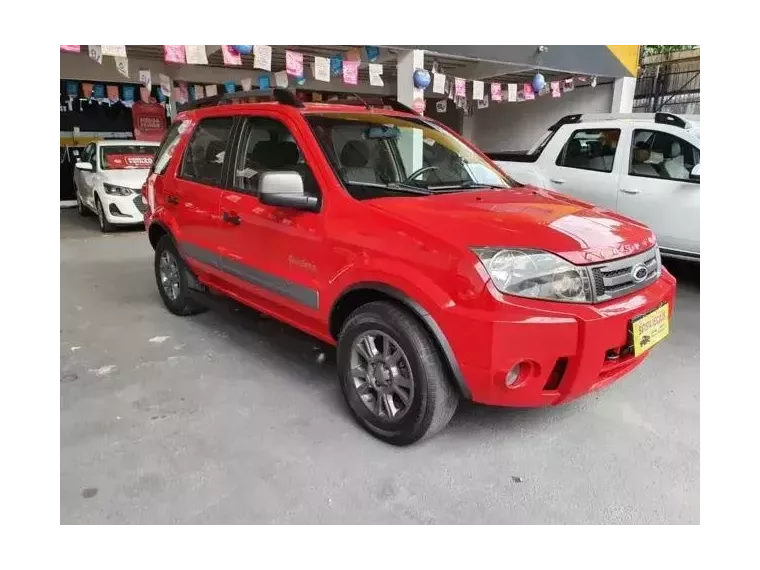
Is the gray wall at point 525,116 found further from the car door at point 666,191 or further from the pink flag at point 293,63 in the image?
the pink flag at point 293,63

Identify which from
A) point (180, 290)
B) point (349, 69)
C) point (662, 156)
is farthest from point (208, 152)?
point (662, 156)

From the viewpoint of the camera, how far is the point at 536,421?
2.92 metres

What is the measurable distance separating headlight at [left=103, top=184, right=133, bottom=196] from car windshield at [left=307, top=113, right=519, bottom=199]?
20.8ft

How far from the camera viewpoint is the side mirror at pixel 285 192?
2.68 metres

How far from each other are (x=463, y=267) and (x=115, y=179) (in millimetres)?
7862

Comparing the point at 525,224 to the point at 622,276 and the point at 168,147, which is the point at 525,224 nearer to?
the point at 622,276

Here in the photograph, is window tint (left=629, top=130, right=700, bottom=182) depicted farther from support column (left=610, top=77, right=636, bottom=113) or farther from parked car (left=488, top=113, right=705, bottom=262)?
support column (left=610, top=77, right=636, bottom=113)

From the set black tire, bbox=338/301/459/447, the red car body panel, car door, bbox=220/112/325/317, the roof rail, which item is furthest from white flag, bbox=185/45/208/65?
black tire, bbox=338/301/459/447

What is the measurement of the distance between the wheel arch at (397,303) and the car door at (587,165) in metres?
3.90

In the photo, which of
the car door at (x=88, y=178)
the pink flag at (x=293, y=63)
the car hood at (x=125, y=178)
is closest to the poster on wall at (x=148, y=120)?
the car door at (x=88, y=178)

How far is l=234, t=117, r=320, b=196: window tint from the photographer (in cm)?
317

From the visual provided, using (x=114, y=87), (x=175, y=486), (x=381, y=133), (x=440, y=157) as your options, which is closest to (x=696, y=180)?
(x=440, y=157)

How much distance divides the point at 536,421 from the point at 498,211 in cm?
117
